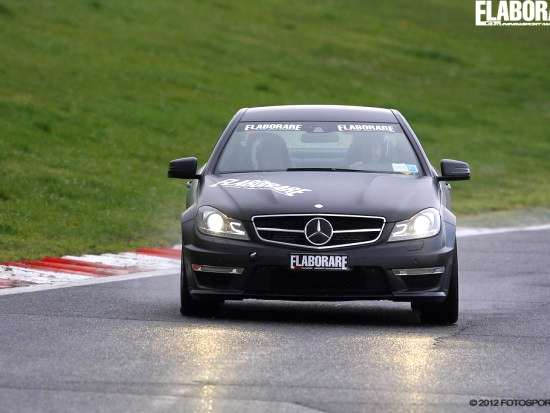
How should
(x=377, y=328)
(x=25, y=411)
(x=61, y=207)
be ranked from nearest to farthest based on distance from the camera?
(x=25, y=411), (x=377, y=328), (x=61, y=207)

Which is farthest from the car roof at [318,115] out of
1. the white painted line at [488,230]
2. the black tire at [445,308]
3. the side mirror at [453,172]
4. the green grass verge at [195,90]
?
the white painted line at [488,230]

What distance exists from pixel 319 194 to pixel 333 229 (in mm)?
366

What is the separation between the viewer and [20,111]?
32781mm

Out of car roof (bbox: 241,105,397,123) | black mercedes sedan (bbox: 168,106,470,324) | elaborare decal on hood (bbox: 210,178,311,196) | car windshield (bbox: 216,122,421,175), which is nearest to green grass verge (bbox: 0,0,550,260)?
car roof (bbox: 241,105,397,123)

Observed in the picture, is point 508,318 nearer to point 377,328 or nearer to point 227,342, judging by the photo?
point 377,328

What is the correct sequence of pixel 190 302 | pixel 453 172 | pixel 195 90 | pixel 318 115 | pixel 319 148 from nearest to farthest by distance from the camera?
1. pixel 190 302
2. pixel 453 172
3. pixel 319 148
4. pixel 318 115
5. pixel 195 90

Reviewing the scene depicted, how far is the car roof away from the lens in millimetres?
13984

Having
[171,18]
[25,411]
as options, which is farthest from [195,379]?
[171,18]

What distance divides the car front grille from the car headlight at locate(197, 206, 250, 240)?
0.43 feet

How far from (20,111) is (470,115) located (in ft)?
53.0

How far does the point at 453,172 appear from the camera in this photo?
1328 centimetres

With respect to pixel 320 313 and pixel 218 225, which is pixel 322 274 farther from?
pixel 320 313

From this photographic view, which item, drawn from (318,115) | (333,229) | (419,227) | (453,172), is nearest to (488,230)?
(318,115)

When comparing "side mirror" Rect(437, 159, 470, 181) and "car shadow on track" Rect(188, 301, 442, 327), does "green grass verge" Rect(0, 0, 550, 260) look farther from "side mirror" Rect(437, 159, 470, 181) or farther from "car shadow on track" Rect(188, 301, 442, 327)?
"side mirror" Rect(437, 159, 470, 181)
